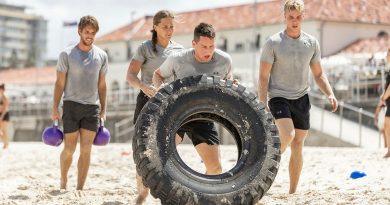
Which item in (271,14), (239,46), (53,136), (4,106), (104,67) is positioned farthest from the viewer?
(239,46)

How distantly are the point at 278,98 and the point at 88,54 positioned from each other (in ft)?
6.54

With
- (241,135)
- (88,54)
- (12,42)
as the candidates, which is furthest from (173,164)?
(12,42)

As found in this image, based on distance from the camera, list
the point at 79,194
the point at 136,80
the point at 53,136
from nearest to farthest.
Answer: the point at 136,80, the point at 79,194, the point at 53,136

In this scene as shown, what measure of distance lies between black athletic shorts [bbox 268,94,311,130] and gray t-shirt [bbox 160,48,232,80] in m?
1.08

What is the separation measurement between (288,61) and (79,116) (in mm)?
2214

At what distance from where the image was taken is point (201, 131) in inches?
252

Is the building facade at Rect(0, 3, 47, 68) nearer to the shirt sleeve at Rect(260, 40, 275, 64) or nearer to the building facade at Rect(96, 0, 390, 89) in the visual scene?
the building facade at Rect(96, 0, 390, 89)

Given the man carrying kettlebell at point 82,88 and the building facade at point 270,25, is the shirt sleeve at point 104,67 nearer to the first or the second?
the man carrying kettlebell at point 82,88

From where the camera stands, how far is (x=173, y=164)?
5.65m

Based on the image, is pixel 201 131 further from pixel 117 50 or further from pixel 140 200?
pixel 117 50

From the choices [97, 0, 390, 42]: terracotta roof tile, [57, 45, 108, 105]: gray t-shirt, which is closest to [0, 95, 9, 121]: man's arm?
[57, 45, 108, 105]: gray t-shirt

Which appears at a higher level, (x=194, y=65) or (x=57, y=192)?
(x=194, y=65)

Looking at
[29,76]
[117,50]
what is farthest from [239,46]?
[29,76]

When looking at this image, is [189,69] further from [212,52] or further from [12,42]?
[12,42]
